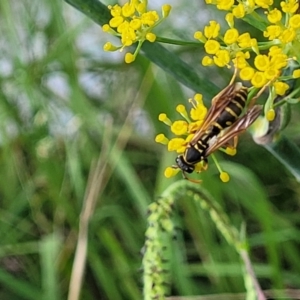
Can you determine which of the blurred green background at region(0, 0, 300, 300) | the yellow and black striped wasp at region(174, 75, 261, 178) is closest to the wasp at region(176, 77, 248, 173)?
the yellow and black striped wasp at region(174, 75, 261, 178)

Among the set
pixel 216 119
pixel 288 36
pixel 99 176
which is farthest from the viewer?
pixel 99 176

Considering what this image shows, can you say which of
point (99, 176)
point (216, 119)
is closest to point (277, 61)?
point (216, 119)

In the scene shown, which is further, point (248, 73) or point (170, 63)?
point (170, 63)

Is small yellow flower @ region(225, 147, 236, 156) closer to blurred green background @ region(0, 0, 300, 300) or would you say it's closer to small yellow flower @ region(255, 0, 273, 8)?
small yellow flower @ region(255, 0, 273, 8)

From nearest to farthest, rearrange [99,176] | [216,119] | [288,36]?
[288,36] → [216,119] → [99,176]

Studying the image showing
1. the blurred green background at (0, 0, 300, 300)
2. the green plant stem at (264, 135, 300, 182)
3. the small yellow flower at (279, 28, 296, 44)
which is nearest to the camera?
the small yellow flower at (279, 28, 296, 44)

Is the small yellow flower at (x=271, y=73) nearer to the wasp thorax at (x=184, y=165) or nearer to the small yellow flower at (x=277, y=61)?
the small yellow flower at (x=277, y=61)

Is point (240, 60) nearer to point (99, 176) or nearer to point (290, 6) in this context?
point (290, 6)
